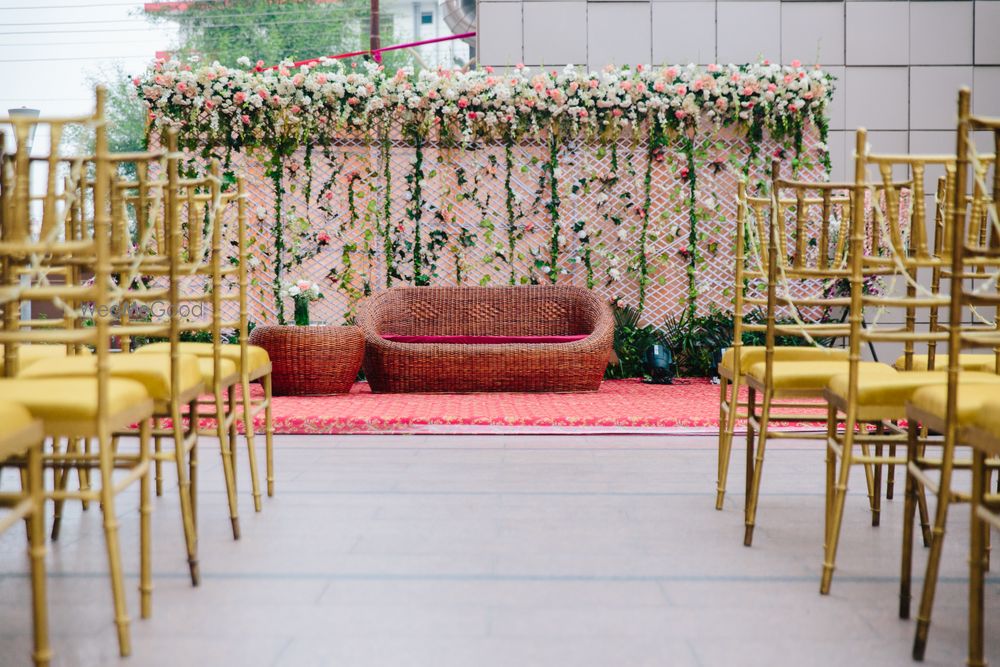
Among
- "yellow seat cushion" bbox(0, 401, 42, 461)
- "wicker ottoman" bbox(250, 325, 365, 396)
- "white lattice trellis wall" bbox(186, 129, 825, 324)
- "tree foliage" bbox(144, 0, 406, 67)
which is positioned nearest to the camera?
"yellow seat cushion" bbox(0, 401, 42, 461)

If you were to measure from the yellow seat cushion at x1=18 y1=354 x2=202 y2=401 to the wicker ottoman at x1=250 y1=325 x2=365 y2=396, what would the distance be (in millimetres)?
3156

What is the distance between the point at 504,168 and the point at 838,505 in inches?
192

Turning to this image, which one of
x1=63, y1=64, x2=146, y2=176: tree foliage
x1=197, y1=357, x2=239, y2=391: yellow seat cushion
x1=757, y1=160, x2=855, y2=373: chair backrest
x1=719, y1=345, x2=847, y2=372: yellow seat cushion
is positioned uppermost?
x1=63, y1=64, x2=146, y2=176: tree foliage

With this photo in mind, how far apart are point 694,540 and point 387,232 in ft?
14.3

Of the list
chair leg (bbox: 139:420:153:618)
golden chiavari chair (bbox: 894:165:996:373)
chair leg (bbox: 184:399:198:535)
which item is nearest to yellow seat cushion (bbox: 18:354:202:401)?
chair leg (bbox: 184:399:198:535)

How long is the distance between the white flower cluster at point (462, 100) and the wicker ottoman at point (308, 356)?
1655mm

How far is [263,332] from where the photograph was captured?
548 cm

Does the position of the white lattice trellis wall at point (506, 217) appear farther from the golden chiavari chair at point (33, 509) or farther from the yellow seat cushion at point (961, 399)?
the golden chiavari chair at point (33, 509)

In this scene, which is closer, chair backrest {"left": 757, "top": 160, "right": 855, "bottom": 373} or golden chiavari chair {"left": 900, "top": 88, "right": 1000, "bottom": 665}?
golden chiavari chair {"left": 900, "top": 88, "right": 1000, "bottom": 665}

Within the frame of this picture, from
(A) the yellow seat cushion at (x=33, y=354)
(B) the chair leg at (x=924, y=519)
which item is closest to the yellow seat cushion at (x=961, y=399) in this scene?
(B) the chair leg at (x=924, y=519)

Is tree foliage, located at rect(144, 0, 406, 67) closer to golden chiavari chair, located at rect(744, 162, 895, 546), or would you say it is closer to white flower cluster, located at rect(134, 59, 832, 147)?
white flower cluster, located at rect(134, 59, 832, 147)

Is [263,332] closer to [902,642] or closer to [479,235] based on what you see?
[479,235]

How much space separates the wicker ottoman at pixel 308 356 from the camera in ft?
17.7

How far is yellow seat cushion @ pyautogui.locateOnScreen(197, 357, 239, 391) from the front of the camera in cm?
259
